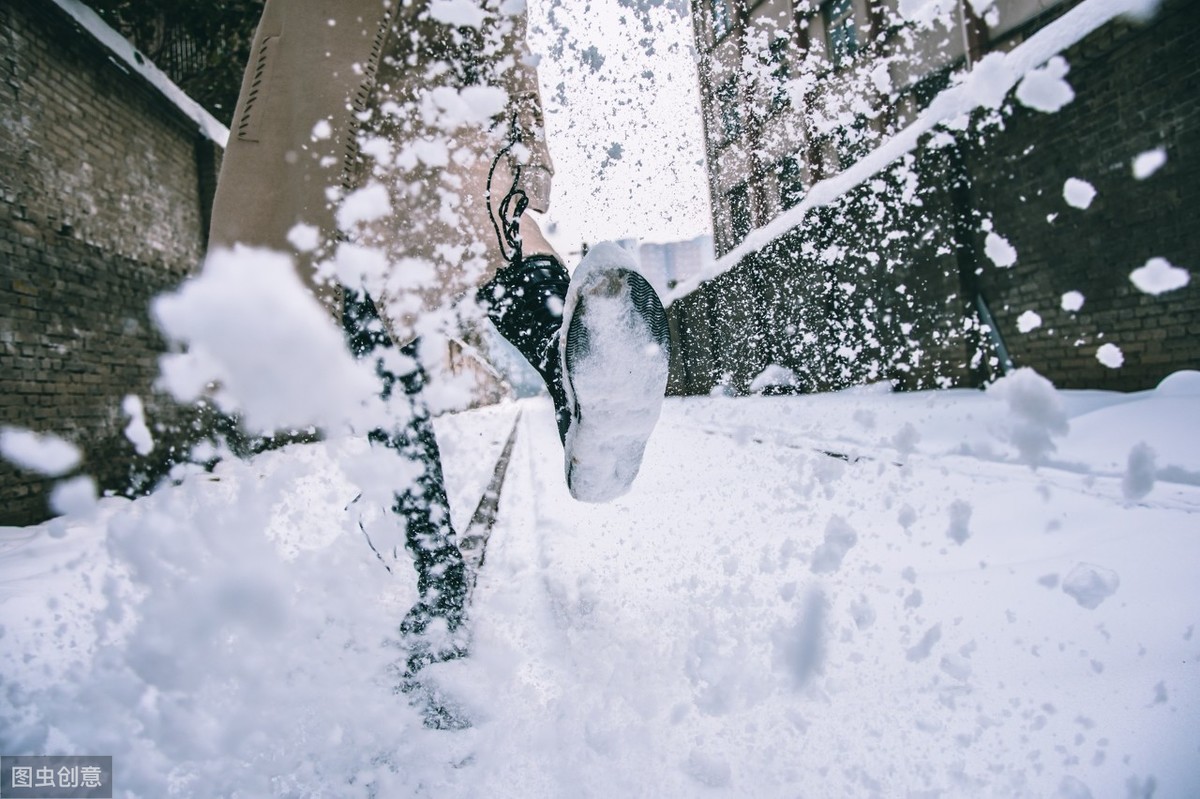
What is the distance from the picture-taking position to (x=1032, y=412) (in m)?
1.39

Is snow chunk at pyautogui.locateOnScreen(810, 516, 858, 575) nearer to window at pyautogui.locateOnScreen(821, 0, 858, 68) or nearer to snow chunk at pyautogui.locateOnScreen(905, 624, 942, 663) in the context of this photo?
snow chunk at pyautogui.locateOnScreen(905, 624, 942, 663)

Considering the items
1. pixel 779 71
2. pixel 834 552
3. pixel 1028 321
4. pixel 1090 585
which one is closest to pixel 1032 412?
pixel 1090 585

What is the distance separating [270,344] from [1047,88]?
5257 mm

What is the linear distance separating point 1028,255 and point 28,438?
6.76m

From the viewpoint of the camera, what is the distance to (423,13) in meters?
1.43

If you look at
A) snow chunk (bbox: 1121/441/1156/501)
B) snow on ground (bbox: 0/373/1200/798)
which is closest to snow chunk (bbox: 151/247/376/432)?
snow on ground (bbox: 0/373/1200/798)

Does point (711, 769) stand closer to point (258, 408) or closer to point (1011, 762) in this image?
point (1011, 762)

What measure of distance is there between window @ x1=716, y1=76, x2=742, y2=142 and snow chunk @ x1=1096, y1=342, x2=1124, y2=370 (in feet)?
34.1

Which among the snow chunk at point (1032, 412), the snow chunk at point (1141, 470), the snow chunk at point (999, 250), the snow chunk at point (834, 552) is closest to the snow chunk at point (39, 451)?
the snow chunk at point (834, 552)

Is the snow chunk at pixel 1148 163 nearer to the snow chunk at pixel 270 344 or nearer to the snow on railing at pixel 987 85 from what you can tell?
the snow on railing at pixel 987 85

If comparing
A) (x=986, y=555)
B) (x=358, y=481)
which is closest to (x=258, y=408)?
(x=358, y=481)

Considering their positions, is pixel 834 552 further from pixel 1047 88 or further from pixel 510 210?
pixel 1047 88

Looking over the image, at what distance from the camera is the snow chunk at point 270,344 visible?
4.24 feet

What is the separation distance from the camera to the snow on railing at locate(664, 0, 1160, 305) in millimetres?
3609
